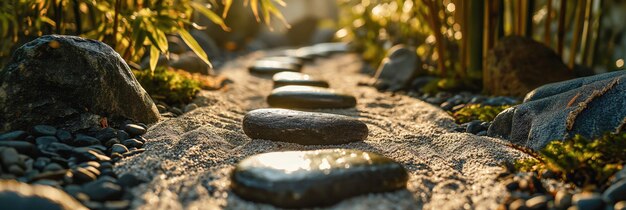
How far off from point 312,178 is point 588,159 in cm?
107

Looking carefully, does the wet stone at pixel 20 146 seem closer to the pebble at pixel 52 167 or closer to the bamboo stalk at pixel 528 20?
the pebble at pixel 52 167

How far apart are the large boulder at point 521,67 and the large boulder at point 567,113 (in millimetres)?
1082

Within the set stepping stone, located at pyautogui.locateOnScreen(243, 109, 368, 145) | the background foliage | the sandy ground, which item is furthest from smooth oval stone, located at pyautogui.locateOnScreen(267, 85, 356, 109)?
stepping stone, located at pyautogui.locateOnScreen(243, 109, 368, 145)

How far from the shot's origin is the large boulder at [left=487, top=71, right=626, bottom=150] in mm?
2412

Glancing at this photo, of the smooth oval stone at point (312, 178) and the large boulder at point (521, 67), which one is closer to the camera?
the smooth oval stone at point (312, 178)

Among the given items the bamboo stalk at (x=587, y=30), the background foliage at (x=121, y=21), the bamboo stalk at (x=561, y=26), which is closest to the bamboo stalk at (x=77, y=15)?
the background foliage at (x=121, y=21)

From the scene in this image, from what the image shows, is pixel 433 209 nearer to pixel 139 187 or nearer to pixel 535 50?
pixel 139 187

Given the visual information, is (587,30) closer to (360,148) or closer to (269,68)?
(360,148)

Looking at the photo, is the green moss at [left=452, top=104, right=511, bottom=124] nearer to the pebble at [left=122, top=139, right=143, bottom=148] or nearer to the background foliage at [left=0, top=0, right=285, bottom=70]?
the background foliage at [left=0, top=0, right=285, bottom=70]

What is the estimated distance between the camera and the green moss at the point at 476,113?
330 cm

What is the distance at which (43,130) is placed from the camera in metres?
2.46

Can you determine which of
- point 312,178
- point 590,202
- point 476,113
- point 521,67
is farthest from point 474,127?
point 312,178

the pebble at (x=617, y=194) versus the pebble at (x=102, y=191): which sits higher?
the pebble at (x=617, y=194)

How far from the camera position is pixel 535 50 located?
4.21 m
